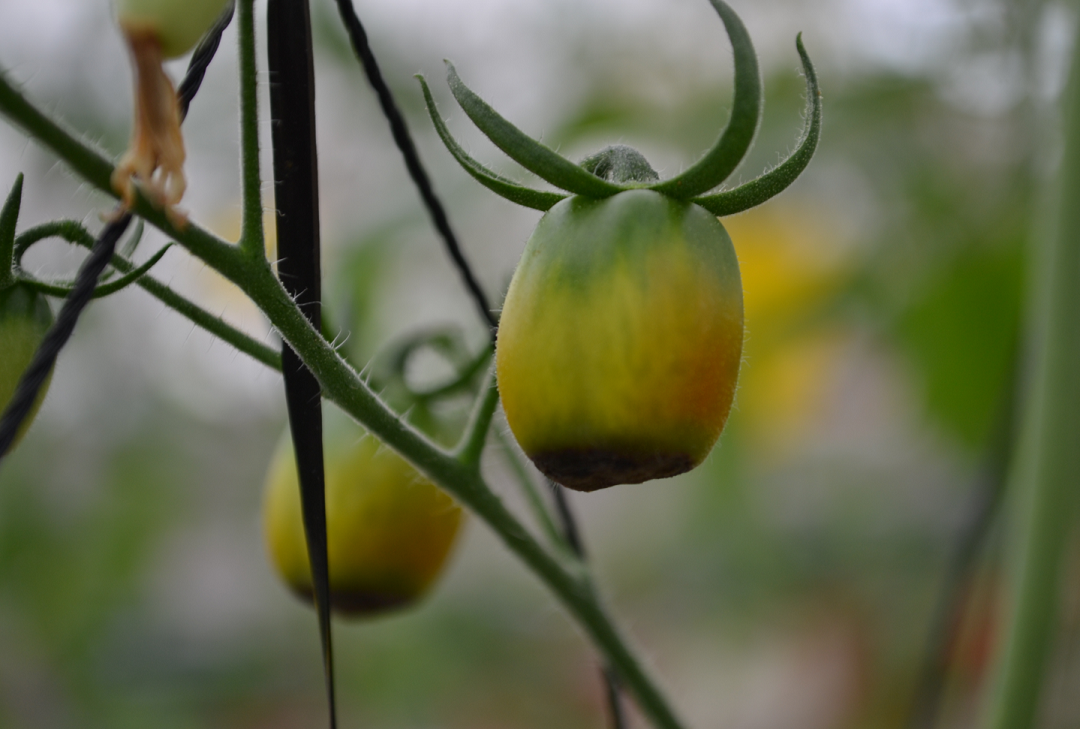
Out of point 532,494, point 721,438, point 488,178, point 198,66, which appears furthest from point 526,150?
point 721,438

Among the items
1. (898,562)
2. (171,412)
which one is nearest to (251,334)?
(898,562)

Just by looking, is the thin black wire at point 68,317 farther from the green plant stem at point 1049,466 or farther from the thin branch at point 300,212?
the green plant stem at point 1049,466

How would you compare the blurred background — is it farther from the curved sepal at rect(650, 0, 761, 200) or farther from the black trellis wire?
the curved sepal at rect(650, 0, 761, 200)

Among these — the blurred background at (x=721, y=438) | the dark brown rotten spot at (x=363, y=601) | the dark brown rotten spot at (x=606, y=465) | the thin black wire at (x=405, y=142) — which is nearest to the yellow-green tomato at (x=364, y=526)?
the dark brown rotten spot at (x=363, y=601)

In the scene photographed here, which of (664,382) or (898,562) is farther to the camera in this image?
(898,562)

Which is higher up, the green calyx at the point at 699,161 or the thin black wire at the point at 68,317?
the green calyx at the point at 699,161

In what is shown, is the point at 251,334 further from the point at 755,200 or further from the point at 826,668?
the point at 826,668
